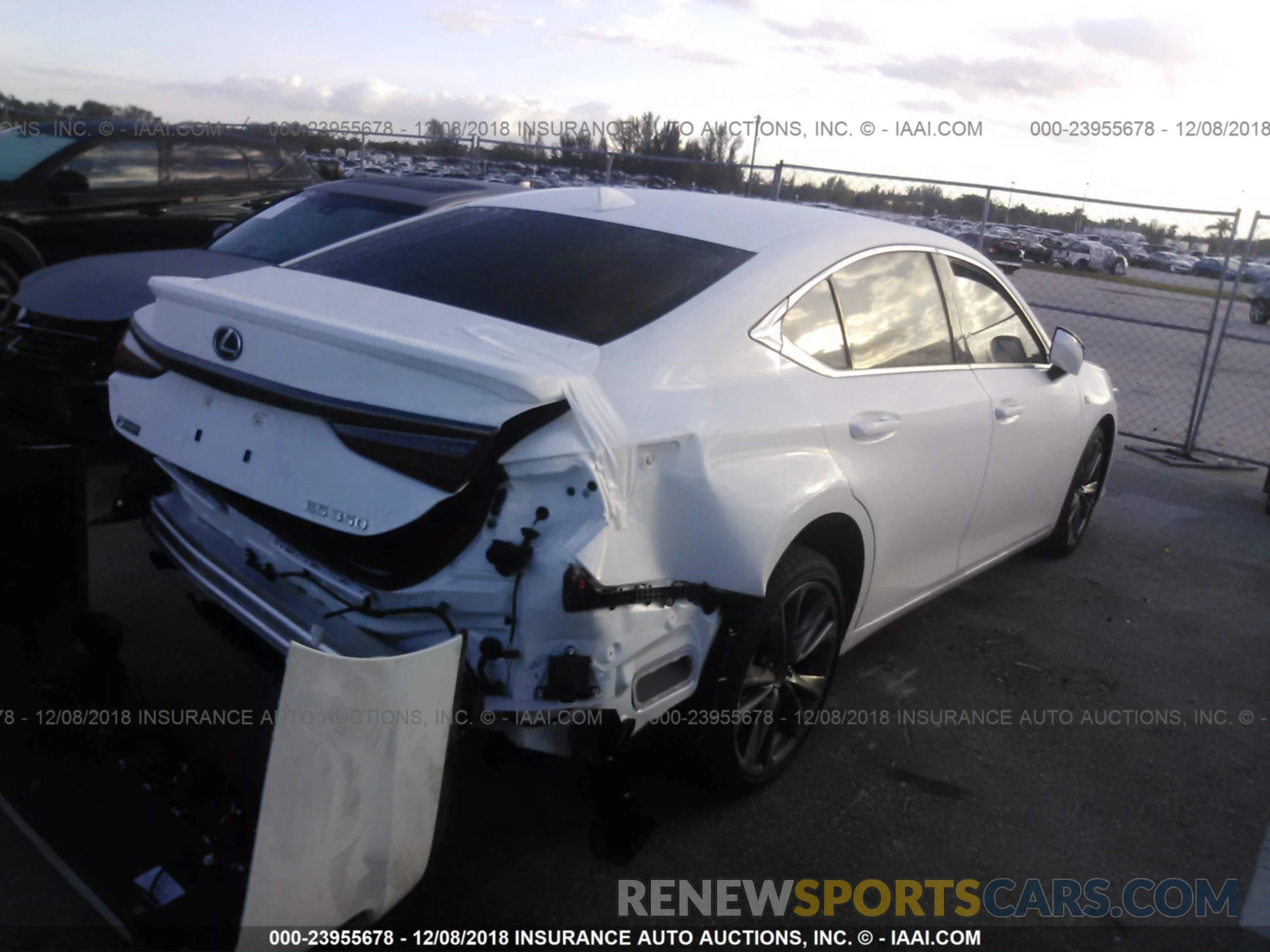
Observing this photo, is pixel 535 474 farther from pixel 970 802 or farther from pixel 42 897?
pixel 970 802

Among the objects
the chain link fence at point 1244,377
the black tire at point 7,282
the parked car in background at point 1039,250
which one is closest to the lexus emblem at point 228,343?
the black tire at point 7,282

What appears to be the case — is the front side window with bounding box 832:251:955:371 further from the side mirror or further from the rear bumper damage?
the rear bumper damage

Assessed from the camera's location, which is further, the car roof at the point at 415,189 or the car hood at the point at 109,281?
the car roof at the point at 415,189

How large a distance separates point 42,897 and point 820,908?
2043 millimetres

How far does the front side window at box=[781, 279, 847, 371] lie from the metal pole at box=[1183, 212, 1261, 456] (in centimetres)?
625

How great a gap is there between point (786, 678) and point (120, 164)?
7830 millimetres

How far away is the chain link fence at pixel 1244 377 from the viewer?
8626 millimetres

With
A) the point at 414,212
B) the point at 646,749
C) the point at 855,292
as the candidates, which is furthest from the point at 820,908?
the point at 414,212

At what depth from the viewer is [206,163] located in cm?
935

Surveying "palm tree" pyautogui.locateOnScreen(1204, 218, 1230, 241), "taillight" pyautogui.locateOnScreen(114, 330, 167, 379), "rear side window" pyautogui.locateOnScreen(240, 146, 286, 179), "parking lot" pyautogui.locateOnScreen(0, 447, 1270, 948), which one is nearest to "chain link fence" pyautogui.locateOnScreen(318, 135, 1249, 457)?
"palm tree" pyautogui.locateOnScreen(1204, 218, 1230, 241)

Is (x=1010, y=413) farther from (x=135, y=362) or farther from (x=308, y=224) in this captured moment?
(x=308, y=224)

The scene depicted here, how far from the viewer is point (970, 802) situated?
Answer: 11.8 feet

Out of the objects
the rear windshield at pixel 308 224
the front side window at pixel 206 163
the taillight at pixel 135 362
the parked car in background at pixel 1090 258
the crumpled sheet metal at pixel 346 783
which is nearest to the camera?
the crumpled sheet metal at pixel 346 783

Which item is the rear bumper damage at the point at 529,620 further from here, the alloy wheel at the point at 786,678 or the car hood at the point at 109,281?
the car hood at the point at 109,281
